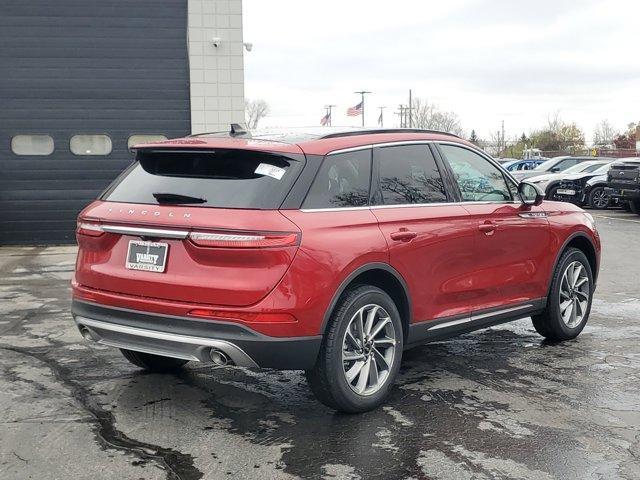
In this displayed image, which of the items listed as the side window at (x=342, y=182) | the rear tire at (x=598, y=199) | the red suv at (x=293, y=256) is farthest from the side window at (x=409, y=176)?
the rear tire at (x=598, y=199)

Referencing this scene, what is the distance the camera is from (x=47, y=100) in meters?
13.8

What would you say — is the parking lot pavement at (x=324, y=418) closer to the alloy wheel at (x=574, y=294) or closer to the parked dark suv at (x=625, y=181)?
the alloy wheel at (x=574, y=294)

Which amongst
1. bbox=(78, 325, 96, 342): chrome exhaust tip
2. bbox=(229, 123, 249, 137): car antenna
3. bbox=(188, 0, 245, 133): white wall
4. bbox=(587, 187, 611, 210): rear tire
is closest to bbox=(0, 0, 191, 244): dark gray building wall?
bbox=(188, 0, 245, 133): white wall

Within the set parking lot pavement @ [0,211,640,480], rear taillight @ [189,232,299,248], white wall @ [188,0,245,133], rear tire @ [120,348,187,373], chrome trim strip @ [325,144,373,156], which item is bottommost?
parking lot pavement @ [0,211,640,480]

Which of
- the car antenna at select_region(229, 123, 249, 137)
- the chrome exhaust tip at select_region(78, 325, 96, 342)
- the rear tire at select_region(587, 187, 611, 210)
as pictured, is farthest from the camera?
the rear tire at select_region(587, 187, 611, 210)

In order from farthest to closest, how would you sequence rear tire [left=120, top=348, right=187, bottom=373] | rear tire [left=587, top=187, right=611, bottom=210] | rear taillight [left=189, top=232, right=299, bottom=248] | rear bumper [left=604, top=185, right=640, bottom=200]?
1. rear tire [left=587, top=187, right=611, bottom=210]
2. rear bumper [left=604, top=185, right=640, bottom=200]
3. rear tire [left=120, top=348, right=187, bottom=373]
4. rear taillight [left=189, top=232, right=299, bottom=248]

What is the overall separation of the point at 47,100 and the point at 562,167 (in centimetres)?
1803

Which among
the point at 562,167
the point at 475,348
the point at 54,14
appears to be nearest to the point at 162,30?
the point at 54,14

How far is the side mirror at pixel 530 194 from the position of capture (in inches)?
236

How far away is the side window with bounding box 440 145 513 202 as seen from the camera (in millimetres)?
5500

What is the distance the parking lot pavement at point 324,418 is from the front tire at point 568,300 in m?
0.15

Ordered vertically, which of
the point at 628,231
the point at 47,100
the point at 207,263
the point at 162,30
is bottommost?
the point at 628,231

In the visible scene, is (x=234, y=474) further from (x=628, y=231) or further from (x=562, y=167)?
(x=562, y=167)

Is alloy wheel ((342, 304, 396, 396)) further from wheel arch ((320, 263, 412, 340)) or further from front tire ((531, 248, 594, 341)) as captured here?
front tire ((531, 248, 594, 341))
